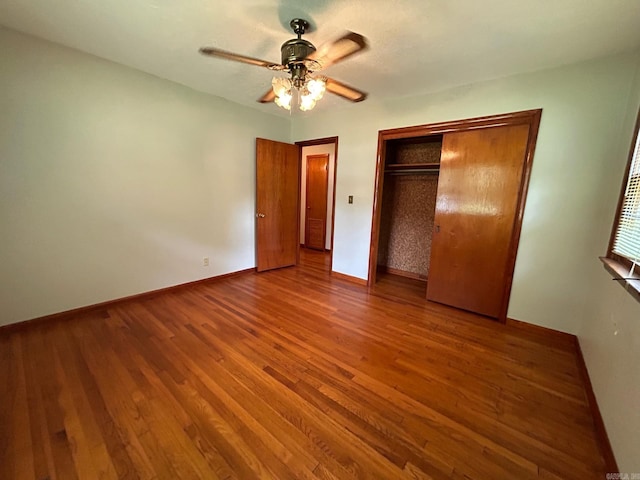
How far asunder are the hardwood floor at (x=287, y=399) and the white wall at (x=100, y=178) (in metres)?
0.46

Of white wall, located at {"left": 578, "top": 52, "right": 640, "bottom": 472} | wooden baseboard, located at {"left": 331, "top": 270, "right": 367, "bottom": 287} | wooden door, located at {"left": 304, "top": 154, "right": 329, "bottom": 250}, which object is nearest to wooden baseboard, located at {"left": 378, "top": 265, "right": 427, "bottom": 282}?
wooden baseboard, located at {"left": 331, "top": 270, "right": 367, "bottom": 287}

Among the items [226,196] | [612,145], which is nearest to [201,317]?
[226,196]

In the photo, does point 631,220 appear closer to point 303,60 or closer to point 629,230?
point 629,230

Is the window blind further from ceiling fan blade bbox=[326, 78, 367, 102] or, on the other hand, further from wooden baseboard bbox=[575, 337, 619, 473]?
ceiling fan blade bbox=[326, 78, 367, 102]

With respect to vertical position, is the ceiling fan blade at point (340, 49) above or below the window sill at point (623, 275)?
above

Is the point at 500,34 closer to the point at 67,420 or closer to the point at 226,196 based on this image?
the point at 226,196

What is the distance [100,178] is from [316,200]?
3818 millimetres

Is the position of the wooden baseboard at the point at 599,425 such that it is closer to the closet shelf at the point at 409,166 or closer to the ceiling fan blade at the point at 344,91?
the closet shelf at the point at 409,166

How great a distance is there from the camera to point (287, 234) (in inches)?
170

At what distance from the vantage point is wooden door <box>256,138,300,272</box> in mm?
3850

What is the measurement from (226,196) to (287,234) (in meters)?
1.19

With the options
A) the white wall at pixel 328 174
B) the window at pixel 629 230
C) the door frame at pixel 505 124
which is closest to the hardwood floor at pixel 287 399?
the door frame at pixel 505 124

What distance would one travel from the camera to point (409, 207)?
395 centimetres

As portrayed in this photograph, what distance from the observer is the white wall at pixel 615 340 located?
44.3 inches
